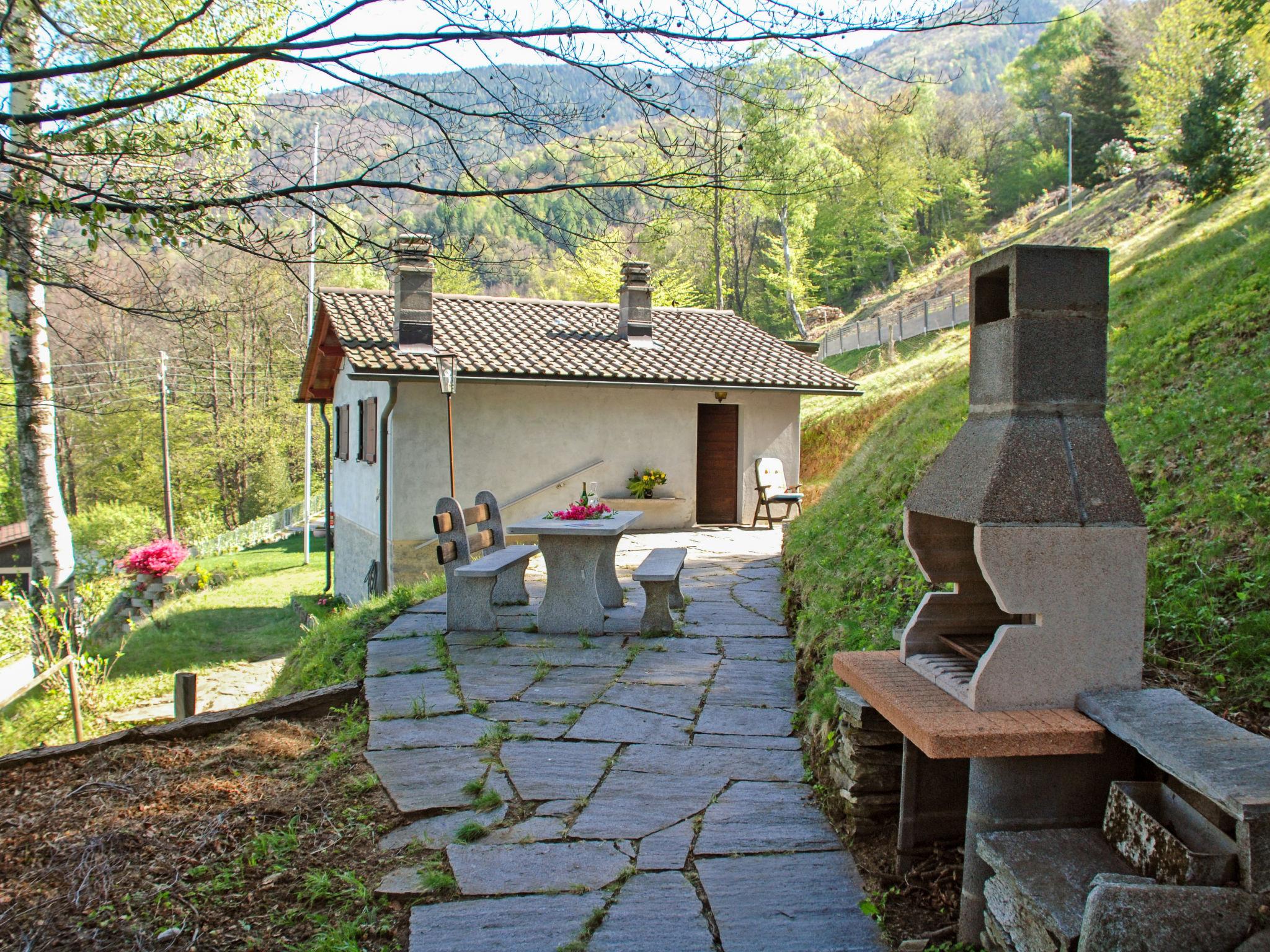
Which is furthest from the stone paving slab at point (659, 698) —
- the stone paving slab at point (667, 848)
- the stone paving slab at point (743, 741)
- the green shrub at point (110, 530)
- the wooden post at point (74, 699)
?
the green shrub at point (110, 530)

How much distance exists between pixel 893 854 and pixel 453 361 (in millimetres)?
8962

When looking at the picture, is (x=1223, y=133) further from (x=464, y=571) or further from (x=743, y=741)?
(x=743, y=741)

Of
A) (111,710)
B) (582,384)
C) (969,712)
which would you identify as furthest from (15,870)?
(582,384)

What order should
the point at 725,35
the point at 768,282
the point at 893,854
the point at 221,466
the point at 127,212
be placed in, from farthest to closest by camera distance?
the point at 768,282 < the point at 221,466 < the point at 127,212 < the point at 725,35 < the point at 893,854

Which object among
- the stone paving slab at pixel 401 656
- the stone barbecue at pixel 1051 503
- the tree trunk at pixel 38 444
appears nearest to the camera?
the stone barbecue at pixel 1051 503

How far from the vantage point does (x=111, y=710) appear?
9.30 m

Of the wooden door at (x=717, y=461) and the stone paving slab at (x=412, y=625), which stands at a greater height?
the wooden door at (x=717, y=461)

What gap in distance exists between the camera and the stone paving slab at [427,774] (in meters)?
3.46

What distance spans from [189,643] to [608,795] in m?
12.7

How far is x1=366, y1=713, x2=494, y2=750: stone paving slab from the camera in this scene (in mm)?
4117

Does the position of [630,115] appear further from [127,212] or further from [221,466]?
[221,466]

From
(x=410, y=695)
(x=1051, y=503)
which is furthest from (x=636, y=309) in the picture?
(x=1051, y=503)

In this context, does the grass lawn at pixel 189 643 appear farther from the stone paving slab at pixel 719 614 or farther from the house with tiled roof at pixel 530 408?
the stone paving slab at pixel 719 614

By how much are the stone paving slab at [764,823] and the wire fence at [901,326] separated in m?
23.9
